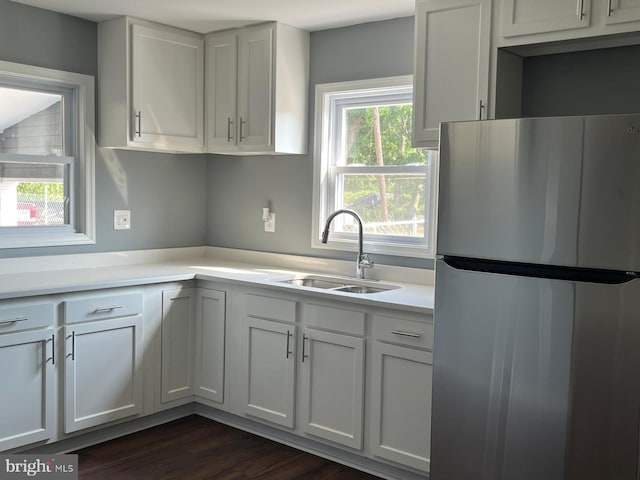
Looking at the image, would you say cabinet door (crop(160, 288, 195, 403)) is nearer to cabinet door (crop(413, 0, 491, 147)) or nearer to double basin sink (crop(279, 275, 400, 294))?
double basin sink (crop(279, 275, 400, 294))

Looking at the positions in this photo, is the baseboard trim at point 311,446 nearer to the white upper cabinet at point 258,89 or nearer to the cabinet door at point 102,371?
the cabinet door at point 102,371

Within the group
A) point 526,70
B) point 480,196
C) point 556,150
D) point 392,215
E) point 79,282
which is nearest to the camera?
point 556,150

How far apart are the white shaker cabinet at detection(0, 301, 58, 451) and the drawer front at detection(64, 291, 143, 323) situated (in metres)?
0.10

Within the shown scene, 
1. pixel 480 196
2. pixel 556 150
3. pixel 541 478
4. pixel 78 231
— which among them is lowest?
pixel 541 478

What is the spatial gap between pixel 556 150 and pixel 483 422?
0.94 m

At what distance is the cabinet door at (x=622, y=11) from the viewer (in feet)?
7.92

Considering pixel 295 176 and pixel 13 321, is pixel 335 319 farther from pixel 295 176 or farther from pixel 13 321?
pixel 13 321

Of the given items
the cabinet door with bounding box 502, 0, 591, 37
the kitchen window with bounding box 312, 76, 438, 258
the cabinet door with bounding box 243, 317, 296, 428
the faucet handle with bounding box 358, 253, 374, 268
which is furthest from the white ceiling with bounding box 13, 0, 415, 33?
the cabinet door with bounding box 243, 317, 296, 428

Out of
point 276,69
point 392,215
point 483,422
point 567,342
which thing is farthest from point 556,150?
point 276,69

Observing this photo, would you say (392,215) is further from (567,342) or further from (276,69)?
(567,342)

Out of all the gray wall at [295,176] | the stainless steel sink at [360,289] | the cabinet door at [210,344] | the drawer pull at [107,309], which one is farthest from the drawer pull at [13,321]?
the gray wall at [295,176]

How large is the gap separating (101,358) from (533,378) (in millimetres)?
2113

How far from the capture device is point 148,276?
3.54m

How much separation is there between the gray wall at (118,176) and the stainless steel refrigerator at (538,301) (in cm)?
229
